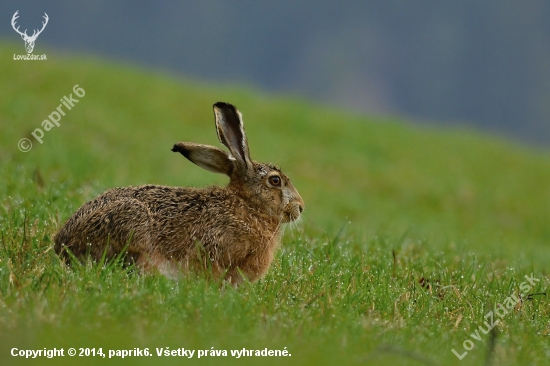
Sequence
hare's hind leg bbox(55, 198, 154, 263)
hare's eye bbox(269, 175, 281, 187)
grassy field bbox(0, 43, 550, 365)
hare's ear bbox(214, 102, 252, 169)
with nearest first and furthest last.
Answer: grassy field bbox(0, 43, 550, 365) < hare's hind leg bbox(55, 198, 154, 263) < hare's ear bbox(214, 102, 252, 169) < hare's eye bbox(269, 175, 281, 187)

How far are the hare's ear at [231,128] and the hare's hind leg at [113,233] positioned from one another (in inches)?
40.3

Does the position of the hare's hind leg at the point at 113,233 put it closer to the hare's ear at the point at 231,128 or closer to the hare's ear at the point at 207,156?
the hare's ear at the point at 207,156

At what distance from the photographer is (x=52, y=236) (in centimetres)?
694

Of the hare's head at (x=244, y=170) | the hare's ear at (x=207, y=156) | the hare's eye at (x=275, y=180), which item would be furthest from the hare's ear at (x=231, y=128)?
the hare's eye at (x=275, y=180)

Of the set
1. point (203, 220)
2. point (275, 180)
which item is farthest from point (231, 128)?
point (203, 220)

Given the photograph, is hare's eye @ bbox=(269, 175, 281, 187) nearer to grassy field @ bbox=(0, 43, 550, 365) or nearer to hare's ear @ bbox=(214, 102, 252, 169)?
hare's ear @ bbox=(214, 102, 252, 169)

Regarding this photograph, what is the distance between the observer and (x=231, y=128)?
21.8 ft

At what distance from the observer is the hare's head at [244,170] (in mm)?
6629

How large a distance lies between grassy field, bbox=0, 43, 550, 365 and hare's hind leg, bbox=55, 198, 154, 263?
191 mm

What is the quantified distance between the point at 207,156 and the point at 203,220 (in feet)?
2.24

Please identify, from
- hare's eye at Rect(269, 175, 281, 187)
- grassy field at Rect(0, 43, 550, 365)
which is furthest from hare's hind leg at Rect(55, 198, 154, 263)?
hare's eye at Rect(269, 175, 281, 187)

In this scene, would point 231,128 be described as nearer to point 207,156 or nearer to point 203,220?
point 207,156

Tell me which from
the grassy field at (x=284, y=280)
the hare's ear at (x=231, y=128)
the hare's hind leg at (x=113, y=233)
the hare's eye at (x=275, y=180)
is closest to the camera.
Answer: the grassy field at (x=284, y=280)

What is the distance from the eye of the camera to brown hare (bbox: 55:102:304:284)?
604 cm
